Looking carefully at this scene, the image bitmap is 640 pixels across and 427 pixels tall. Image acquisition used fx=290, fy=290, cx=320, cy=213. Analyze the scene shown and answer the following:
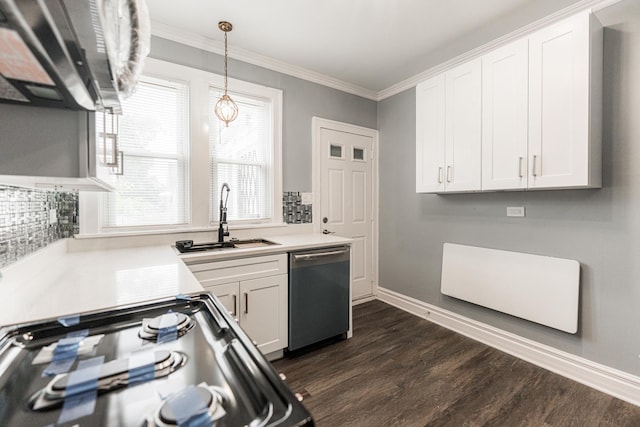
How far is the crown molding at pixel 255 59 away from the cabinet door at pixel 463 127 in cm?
129

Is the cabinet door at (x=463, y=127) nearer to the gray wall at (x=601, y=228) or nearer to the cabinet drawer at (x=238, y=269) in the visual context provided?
the gray wall at (x=601, y=228)

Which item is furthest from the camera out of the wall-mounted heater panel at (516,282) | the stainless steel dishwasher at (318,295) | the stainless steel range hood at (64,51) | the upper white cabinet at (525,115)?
the stainless steel dishwasher at (318,295)

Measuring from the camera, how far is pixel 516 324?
8.14 ft

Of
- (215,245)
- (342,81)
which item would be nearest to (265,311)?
(215,245)

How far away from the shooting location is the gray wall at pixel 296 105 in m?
2.70

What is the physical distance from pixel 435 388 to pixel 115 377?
6.84 feet

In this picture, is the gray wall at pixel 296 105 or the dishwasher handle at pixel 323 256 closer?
the dishwasher handle at pixel 323 256

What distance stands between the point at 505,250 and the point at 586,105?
1.23m

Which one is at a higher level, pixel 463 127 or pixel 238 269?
pixel 463 127

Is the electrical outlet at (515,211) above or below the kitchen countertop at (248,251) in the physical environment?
above

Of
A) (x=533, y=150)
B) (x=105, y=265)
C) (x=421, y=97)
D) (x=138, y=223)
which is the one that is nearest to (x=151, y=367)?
(x=105, y=265)

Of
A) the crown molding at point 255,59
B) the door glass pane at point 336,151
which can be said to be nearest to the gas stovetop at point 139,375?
the crown molding at point 255,59

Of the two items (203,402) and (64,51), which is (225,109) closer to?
(64,51)

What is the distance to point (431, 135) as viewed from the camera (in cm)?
280
